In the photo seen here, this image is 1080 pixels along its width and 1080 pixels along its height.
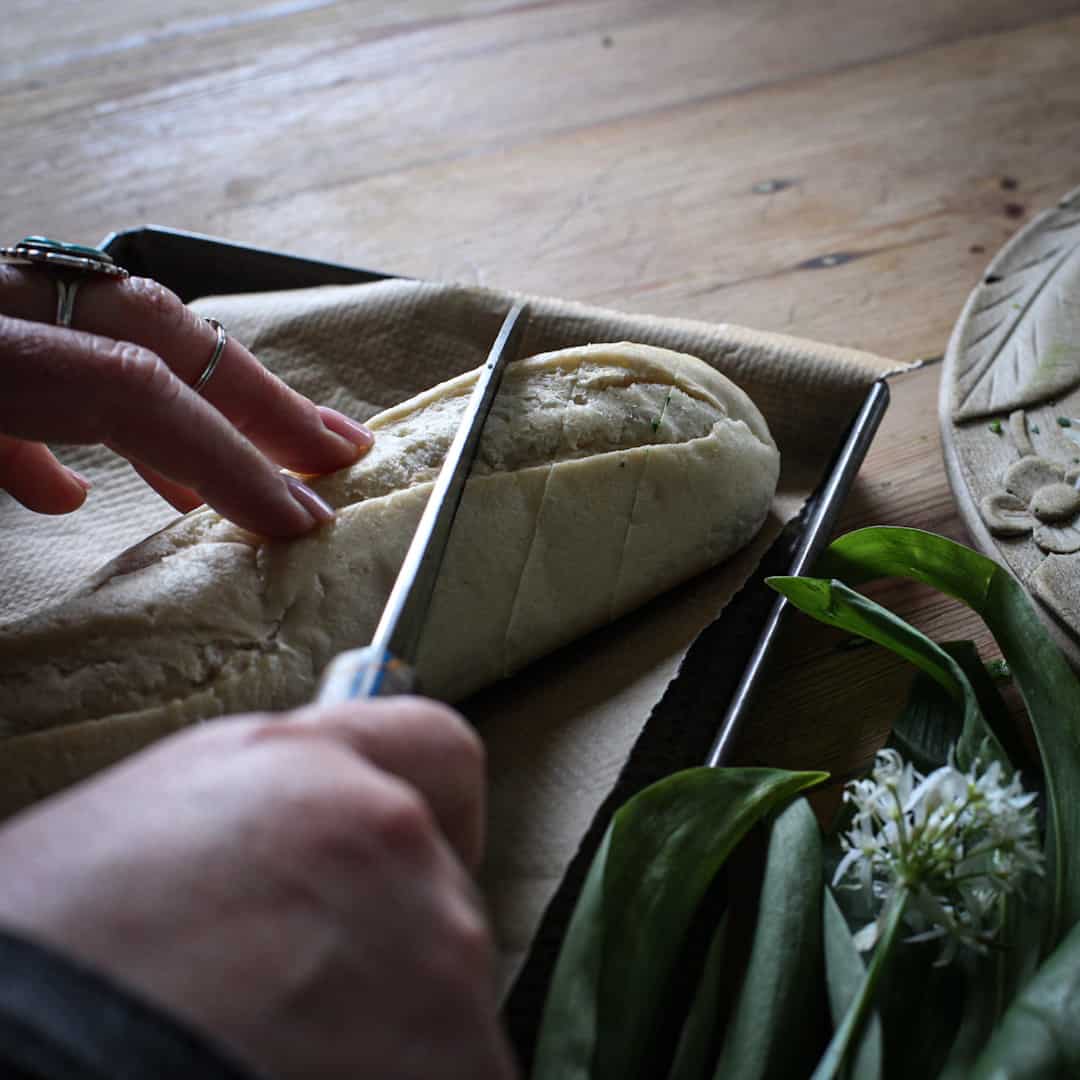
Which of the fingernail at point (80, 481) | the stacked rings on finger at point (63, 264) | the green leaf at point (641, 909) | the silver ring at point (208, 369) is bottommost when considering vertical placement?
the green leaf at point (641, 909)

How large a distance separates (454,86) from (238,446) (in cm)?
152

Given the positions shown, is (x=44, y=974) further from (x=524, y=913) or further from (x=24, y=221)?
(x=24, y=221)

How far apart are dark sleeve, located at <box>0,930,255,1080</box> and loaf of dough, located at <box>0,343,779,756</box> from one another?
20.2 inches

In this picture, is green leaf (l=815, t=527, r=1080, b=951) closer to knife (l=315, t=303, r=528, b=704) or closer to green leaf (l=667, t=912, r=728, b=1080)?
green leaf (l=667, t=912, r=728, b=1080)

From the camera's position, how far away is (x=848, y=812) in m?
0.99

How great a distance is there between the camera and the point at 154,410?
93cm

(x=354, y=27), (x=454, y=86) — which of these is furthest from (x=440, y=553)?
(x=354, y=27)

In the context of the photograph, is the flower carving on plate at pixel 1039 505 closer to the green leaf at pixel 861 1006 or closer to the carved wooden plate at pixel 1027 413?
the carved wooden plate at pixel 1027 413

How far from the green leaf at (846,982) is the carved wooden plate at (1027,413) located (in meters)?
0.43

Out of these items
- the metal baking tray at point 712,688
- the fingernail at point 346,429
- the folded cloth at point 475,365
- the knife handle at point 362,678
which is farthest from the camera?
the fingernail at point 346,429

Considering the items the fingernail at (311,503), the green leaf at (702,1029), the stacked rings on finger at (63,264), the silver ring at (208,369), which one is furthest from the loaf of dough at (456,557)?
the green leaf at (702,1029)

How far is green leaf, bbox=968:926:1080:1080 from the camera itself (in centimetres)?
75

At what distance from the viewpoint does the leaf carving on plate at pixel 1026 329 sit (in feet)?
4.43

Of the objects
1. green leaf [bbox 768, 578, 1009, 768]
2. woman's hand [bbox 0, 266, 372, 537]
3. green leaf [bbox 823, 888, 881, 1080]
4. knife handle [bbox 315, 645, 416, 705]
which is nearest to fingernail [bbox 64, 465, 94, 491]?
woman's hand [bbox 0, 266, 372, 537]
